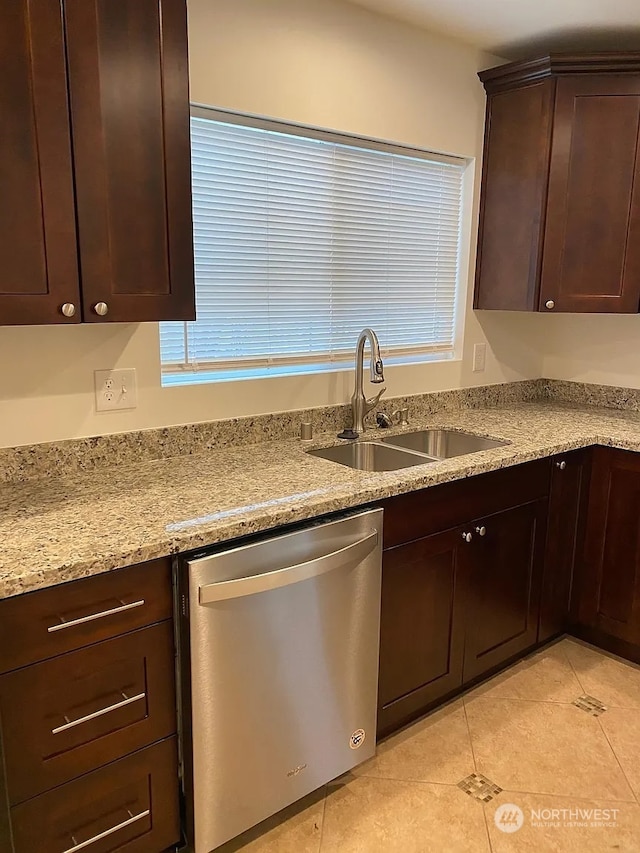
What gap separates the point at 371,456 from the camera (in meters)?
2.51

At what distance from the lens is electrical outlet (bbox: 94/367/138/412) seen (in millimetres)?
2016

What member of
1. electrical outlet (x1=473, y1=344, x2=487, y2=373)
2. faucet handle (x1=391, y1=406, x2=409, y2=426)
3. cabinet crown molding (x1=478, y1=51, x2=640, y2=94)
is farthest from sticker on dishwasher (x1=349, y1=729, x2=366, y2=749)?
cabinet crown molding (x1=478, y1=51, x2=640, y2=94)

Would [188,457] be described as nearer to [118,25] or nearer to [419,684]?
[419,684]

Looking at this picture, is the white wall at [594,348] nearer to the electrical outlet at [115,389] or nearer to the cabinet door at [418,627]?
the cabinet door at [418,627]

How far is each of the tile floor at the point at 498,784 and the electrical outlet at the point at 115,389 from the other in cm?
129

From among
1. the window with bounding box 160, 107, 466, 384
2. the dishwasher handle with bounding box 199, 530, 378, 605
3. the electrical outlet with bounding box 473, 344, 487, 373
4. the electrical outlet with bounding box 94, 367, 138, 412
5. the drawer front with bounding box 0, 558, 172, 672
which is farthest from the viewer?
the electrical outlet with bounding box 473, 344, 487, 373

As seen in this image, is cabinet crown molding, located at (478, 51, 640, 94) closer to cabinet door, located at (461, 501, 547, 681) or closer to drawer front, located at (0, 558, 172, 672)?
cabinet door, located at (461, 501, 547, 681)

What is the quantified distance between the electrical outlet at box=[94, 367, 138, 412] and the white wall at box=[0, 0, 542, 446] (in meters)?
0.02

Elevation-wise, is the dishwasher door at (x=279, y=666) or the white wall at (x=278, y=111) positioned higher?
the white wall at (x=278, y=111)

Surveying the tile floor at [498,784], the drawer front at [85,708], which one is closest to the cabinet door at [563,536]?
the tile floor at [498,784]

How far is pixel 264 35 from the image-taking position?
2.17 m

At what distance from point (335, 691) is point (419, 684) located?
455mm

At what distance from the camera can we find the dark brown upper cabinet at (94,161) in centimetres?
143

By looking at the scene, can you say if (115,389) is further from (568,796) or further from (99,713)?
(568,796)
